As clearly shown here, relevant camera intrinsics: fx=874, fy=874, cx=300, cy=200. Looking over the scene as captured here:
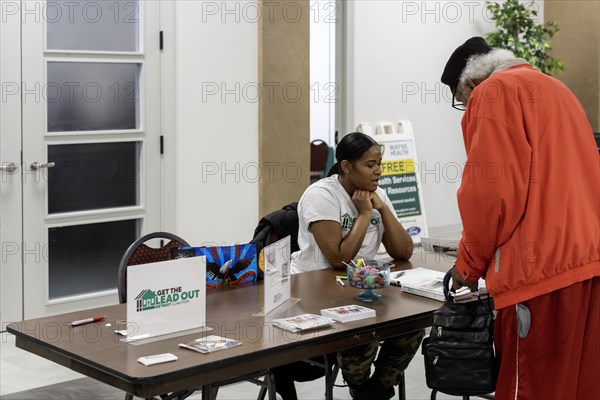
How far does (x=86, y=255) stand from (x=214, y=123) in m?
1.26

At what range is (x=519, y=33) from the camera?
26.1ft

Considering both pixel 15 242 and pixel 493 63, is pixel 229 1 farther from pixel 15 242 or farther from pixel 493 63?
pixel 493 63

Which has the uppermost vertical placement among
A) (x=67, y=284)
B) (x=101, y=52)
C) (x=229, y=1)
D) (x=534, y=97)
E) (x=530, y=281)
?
(x=229, y=1)

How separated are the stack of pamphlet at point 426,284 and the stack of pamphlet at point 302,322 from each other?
538 mm

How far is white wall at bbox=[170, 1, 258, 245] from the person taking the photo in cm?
585

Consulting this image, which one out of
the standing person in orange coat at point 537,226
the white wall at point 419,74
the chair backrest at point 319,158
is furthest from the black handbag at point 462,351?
the chair backrest at point 319,158

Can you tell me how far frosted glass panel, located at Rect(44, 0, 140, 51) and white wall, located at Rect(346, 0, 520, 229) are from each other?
2062 mm

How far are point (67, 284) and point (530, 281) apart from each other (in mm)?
3549

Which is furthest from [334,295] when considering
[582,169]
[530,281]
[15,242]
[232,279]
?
[15,242]

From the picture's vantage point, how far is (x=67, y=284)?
216 inches

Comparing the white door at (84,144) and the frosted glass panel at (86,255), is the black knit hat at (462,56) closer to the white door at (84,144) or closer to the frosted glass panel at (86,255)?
the white door at (84,144)

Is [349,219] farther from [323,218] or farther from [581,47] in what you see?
[581,47]

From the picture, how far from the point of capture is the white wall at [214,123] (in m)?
5.85

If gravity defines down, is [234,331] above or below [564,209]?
below
